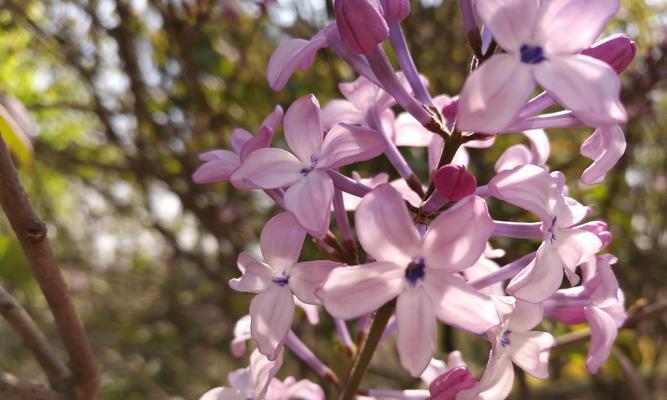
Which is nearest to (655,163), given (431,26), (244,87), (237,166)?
(431,26)

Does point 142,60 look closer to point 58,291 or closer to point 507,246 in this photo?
point 507,246

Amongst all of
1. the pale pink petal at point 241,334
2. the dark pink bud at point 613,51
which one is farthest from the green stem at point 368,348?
the dark pink bud at point 613,51

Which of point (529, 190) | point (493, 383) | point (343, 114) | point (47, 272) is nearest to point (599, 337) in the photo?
point (493, 383)

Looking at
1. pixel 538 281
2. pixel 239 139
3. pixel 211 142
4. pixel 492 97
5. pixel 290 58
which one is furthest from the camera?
pixel 211 142

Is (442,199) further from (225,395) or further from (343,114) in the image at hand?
(225,395)

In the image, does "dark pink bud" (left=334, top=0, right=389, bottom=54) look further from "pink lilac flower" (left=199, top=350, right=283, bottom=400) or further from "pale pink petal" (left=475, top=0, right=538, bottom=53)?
"pink lilac flower" (left=199, top=350, right=283, bottom=400)

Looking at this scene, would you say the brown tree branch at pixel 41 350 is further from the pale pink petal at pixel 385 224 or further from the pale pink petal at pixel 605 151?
the pale pink petal at pixel 605 151

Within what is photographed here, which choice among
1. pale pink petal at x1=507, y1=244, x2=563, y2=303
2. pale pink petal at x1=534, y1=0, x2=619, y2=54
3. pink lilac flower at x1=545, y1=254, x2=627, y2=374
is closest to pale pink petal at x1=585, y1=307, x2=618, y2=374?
pink lilac flower at x1=545, y1=254, x2=627, y2=374
